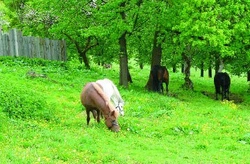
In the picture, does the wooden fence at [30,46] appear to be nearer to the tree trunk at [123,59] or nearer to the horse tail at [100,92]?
the tree trunk at [123,59]

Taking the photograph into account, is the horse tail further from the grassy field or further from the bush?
the bush

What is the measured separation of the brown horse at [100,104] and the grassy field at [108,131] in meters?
0.47

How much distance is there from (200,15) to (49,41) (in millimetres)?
14710

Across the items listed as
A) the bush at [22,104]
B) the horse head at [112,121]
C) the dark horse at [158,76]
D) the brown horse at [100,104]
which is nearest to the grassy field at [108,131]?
the bush at [22,104]

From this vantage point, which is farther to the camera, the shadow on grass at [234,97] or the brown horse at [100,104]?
the shadow on grass at [234,97]

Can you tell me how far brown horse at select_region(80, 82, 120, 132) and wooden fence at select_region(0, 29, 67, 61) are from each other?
14.8 meters

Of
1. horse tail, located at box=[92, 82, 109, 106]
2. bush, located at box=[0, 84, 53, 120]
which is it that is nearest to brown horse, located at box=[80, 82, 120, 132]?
horse tail, located at box=[92, 82, 109, 106]

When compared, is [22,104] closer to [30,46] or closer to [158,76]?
[158,76]

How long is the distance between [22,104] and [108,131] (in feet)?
13.9

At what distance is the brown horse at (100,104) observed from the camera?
58.0 feet

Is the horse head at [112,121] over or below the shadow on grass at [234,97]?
over

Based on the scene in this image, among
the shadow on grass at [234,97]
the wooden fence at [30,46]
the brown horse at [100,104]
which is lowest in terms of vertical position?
the shadow on grass at [234,97]

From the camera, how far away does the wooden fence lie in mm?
31375

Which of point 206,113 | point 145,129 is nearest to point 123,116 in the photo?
point 145,129
